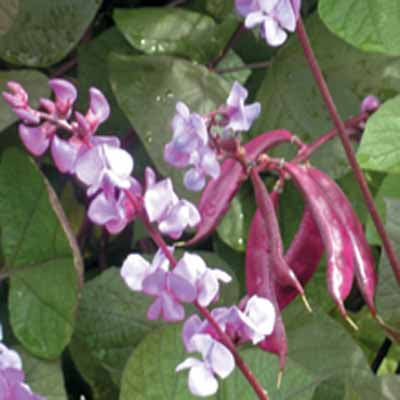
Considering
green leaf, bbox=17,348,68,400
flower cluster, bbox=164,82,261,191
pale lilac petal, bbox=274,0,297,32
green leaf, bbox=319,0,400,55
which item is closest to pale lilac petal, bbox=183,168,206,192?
flower cluster, bbox=164,82,261,191

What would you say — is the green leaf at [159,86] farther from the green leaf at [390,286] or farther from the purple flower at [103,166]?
the purple flower at [103,166]

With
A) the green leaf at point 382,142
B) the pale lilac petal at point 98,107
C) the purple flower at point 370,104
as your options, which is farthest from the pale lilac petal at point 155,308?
the purple flower at point 370,104

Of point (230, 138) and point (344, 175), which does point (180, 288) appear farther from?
point (344, 175)

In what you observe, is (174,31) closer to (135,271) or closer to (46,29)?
(46,29)

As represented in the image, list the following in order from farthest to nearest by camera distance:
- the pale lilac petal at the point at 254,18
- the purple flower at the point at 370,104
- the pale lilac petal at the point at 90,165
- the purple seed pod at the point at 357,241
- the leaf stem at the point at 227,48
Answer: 1. the leaf stem at the point at 227,48
2. the purple flower at the point at 370,104
3. the purple seed pod at the point at 357,241
4. the pale lilac petal at the point at 254,18
5. the pale lilac petal at the point at 90,165

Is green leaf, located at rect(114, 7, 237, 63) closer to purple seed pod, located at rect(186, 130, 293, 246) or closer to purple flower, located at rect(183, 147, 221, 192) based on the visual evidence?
purple seed pod, located at rect(186, 130, 293, 246)
